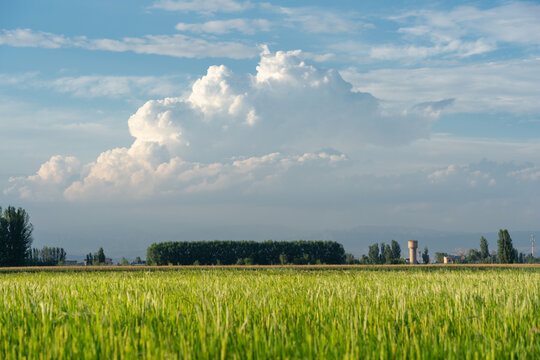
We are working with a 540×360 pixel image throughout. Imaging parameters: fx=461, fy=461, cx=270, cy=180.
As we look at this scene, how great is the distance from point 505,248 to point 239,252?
75.1 feet

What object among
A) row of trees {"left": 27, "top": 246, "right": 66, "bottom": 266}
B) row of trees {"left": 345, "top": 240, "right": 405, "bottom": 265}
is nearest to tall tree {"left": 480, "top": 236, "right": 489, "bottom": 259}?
row of trees {"left": 345, "top": 240, "right": 405, "bottom": 265}

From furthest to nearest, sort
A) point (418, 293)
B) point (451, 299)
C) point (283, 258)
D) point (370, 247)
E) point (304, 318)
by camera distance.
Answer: point (370, 247) → point (283, 258) → point (418, 293) → point (451, 299) → point (304, 318)

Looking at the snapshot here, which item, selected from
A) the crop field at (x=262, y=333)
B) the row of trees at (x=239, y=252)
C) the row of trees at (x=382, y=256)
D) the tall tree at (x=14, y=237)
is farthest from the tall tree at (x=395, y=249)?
the crop field at (x=262, y=333)

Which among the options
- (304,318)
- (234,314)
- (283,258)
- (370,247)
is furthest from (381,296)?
(370,247)

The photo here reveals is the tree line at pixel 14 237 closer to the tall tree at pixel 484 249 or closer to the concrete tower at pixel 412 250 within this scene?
the concrete tower at pixel 412 250

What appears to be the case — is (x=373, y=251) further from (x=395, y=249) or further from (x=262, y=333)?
(x=262, y=333)

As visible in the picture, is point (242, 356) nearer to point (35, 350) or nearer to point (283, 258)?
point (35, 350)

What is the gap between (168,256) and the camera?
39750mm

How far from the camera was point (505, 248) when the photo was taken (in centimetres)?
3956

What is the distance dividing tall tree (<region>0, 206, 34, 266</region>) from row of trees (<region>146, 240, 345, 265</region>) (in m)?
10.9

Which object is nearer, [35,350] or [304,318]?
[35,350]

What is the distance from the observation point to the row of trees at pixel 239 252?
131 ft

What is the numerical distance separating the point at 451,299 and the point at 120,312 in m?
3.52

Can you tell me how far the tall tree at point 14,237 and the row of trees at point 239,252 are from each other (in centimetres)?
1088
